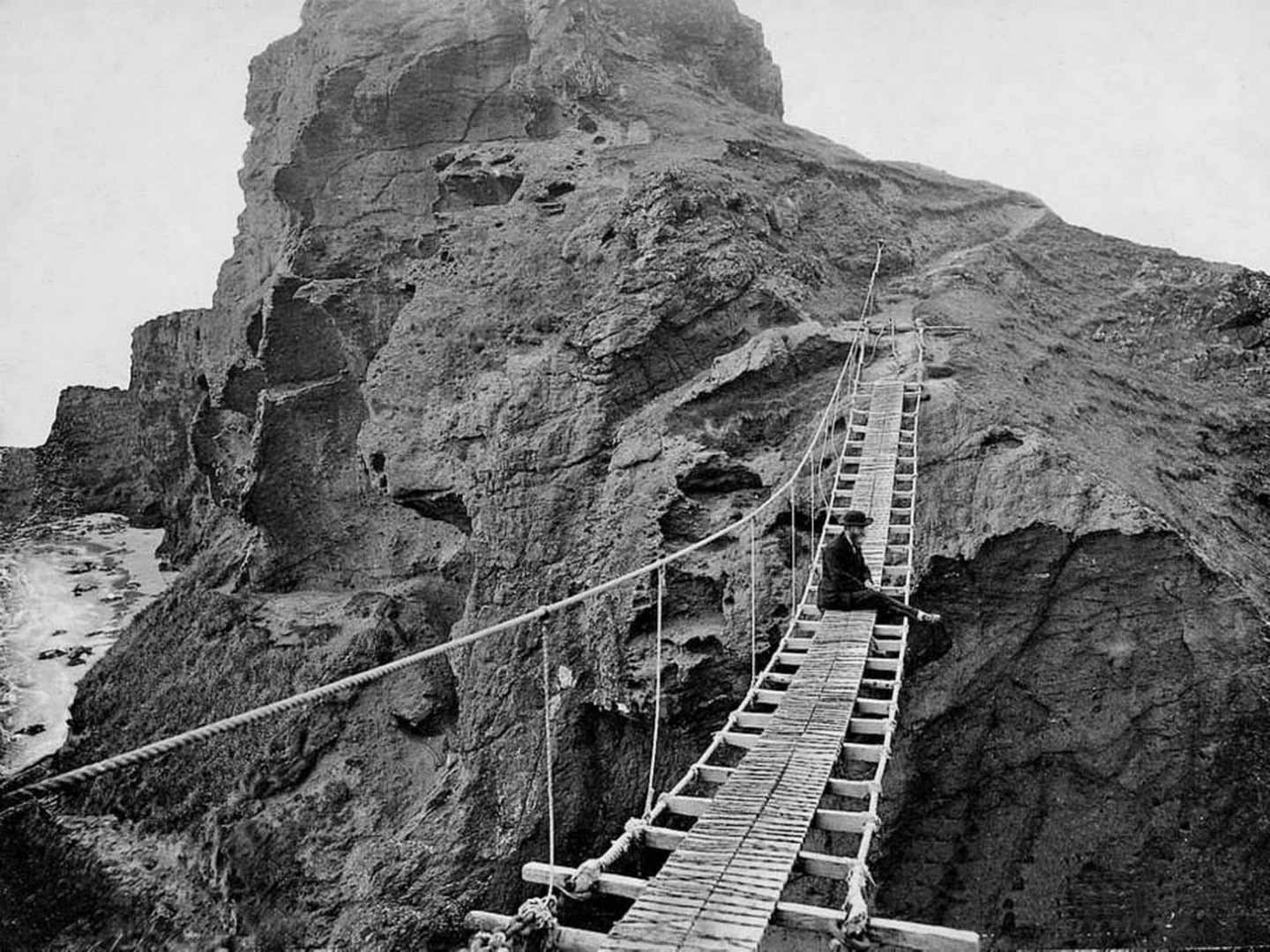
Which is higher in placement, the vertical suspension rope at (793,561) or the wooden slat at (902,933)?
the vertical suspension rope at (793,561)

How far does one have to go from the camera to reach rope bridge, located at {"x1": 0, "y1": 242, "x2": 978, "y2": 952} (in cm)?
500

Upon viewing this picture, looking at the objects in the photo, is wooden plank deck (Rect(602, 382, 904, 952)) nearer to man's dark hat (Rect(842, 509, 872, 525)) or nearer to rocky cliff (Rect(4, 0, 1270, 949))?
man's dark hat (Rect(842, 509, 872, 525))

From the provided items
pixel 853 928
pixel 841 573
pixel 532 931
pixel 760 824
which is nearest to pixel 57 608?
pixel 841 573

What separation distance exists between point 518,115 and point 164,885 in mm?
16084

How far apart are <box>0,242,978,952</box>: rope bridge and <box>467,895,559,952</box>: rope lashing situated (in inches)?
0.4

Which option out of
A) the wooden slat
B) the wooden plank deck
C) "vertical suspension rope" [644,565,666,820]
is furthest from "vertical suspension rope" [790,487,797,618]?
the wooden slat

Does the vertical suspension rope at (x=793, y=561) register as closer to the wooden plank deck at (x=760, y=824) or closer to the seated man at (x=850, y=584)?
the seated man at (x=850, y=584)

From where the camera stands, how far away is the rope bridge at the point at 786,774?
5.00m

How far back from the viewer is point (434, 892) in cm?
1101

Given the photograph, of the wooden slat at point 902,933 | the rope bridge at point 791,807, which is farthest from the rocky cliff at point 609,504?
the wooden slat at point 902,933

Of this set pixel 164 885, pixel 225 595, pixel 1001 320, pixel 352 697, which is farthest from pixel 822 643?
pixel 225 595

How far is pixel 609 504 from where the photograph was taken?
12484mm

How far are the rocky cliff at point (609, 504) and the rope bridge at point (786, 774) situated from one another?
1.98ft

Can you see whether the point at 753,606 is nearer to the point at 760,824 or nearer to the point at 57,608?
the point at 760,824
